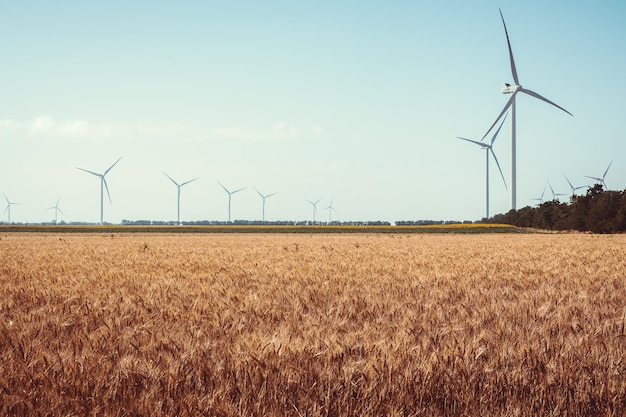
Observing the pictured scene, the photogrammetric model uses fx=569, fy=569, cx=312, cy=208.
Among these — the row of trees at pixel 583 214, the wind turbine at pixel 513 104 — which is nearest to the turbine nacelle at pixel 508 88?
the wind turbine at pixel 513 104

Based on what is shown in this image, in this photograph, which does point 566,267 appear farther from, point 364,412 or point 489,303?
point 364,412

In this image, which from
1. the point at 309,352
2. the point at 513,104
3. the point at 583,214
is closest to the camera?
the point at 309,352

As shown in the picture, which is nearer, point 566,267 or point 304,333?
point 304,333

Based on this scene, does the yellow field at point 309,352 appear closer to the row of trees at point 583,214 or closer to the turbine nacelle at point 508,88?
the turbine nacelle at point 508,88

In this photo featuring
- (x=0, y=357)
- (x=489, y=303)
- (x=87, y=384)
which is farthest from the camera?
(x=489, y=303)

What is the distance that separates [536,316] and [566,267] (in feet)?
28.9

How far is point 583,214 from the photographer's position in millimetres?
88375

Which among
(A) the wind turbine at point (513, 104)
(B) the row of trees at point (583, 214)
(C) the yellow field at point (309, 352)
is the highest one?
(A) the wind turbine at point (513, 104)

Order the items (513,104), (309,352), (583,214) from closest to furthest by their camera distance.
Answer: (309,352), (513,104), (583,214)

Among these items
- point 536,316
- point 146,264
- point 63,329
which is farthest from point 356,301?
point 146,264

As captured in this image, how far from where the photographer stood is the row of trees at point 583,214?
3130 inches

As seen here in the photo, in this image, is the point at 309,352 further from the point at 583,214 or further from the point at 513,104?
the point at 583,214

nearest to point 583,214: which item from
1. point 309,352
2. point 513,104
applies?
point 513,104

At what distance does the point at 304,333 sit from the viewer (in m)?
5.77
